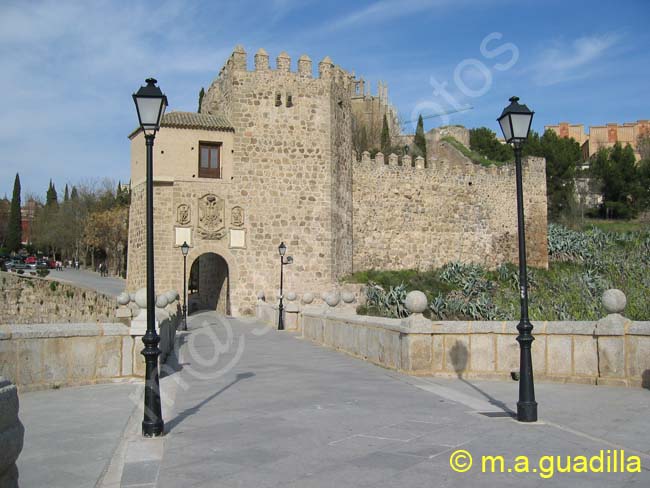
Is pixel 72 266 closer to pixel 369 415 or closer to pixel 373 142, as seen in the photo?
pixel 373 142

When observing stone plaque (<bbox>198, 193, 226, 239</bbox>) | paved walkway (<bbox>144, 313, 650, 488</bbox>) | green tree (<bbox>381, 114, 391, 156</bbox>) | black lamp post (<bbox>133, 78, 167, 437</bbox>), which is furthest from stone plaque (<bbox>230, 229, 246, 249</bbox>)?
green tree (<bbox>381, 114, 391, 156</bbox>)

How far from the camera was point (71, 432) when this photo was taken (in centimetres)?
605

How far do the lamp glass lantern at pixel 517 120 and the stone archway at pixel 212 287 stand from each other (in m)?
18.2

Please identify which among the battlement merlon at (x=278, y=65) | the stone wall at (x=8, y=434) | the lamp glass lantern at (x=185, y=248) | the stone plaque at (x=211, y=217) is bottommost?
the stone wall at (x=8, y=434)

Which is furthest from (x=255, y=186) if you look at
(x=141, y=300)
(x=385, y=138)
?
(x=385, y=138)

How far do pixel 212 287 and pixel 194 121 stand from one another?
23.9 feet

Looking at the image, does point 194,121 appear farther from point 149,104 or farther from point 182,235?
point 149,104

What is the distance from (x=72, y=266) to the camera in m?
61.5

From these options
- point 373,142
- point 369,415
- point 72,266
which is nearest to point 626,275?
point 369,415

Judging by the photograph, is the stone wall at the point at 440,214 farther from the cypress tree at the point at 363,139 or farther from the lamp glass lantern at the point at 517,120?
the lamp glass lantern at the point at 517,120

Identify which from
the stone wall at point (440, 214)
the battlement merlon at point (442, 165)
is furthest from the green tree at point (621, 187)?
the stone wall at point (440, 214)

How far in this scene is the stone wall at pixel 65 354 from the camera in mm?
8133

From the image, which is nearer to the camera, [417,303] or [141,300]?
[417,303]

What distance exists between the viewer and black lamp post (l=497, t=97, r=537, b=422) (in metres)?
6.59
